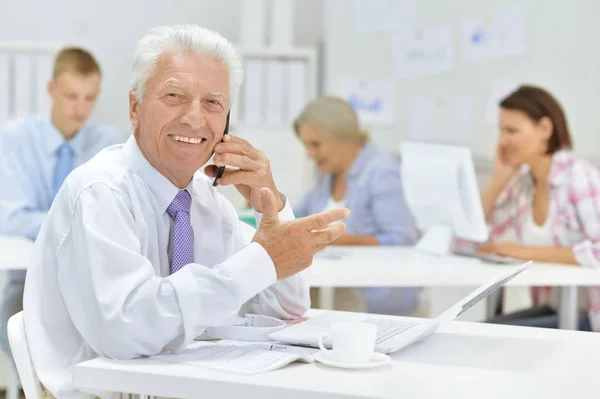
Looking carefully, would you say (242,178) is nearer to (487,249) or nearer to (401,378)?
(401,378)

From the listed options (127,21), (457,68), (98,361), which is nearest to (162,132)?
(98,361)

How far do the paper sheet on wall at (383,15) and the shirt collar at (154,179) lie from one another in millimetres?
2538

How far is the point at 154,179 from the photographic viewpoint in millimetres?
1498

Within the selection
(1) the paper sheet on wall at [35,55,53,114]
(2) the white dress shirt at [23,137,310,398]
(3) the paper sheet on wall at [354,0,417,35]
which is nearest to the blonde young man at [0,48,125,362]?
(1) the paper sheet on wall at [35,55,53,114]

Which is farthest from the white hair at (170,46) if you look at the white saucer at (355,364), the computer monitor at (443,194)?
the computer monitor at (443,194)

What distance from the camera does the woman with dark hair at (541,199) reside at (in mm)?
2811

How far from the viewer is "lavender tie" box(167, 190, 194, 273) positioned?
4.86 feet

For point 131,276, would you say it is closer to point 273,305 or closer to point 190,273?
point 190,273

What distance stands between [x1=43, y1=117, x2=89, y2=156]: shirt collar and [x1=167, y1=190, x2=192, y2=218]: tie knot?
A: 6.77 feet

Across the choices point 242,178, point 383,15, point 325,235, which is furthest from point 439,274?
point 383,15

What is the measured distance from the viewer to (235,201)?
12.2 ft

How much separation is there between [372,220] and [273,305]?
1784 mm

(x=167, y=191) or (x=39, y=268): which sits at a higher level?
(x=167, y=191)

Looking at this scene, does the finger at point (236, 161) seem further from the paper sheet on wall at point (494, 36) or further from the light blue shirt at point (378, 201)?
the paper sheet on wall at point (494, 36)
